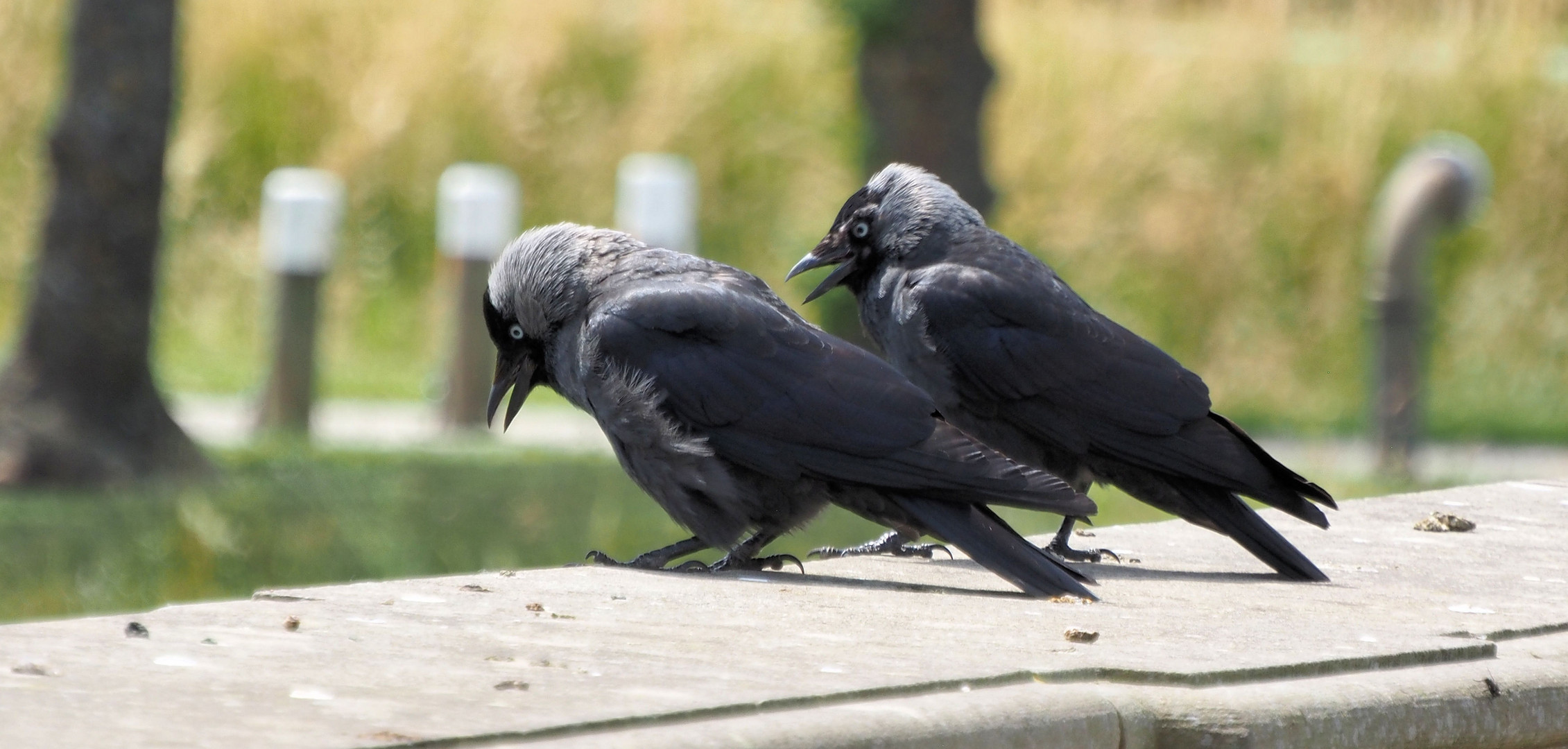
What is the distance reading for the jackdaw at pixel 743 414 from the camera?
3.75 m

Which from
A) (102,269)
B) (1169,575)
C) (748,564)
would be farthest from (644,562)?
(102,269)

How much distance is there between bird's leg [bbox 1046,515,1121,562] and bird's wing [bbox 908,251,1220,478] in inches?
7.3

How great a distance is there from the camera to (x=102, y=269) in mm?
7348

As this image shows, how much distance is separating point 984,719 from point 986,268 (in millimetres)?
2137

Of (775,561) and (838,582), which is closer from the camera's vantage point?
(838,582)

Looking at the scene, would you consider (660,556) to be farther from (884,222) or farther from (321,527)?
(321,527)

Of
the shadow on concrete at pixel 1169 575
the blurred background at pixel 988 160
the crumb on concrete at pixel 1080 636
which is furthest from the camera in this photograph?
the blurred background at pixel 988 160

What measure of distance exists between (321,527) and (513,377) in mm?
2706

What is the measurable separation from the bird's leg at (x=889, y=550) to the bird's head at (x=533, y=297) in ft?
2.35

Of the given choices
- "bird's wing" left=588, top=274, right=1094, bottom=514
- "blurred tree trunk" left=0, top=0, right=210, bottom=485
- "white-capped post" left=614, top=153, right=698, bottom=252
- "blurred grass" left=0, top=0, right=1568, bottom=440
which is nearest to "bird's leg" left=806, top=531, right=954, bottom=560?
"bird's wing" left=588, top=274, right=1094, bottom=514

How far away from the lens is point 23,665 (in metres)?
2.47

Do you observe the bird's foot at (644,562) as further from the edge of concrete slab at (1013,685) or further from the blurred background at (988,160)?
the blurred background at (988,160)

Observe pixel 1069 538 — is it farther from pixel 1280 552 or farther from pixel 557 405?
pixel 557 405

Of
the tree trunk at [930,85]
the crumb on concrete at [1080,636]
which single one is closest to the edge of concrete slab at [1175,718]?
the crumb on concrete at [1080,636]
